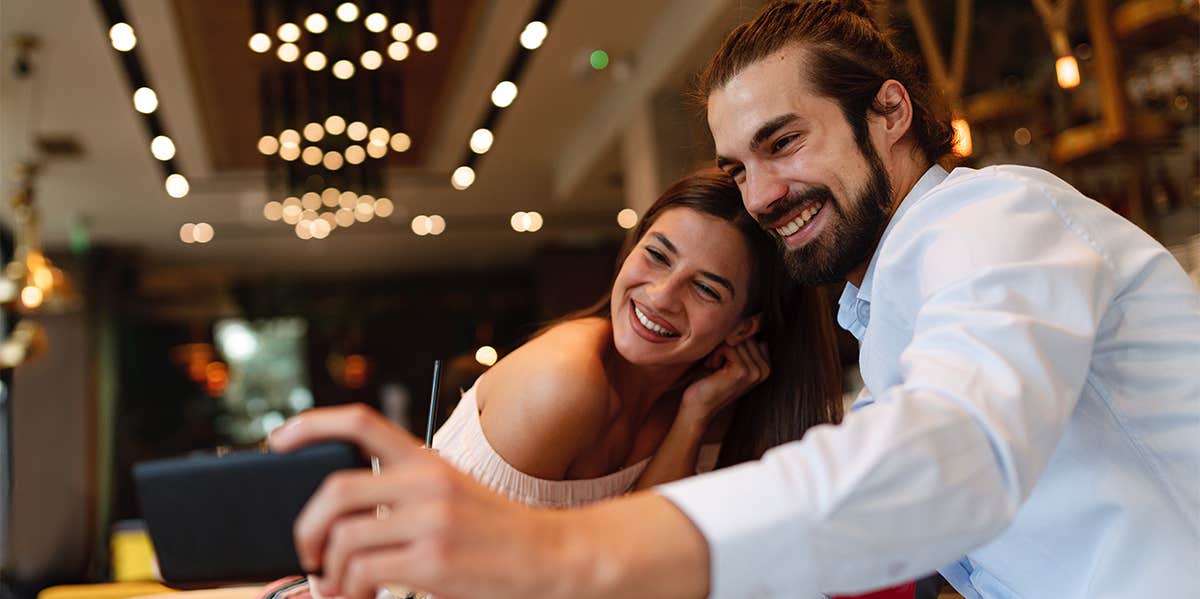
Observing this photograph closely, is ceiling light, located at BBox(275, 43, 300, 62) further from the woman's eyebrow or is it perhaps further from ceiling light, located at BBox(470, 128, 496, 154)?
the woman's eyebrow

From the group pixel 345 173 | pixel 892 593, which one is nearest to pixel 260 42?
pixel 345 173

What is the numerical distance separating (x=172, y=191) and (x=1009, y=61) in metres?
4.91

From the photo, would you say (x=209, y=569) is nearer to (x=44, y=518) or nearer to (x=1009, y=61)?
(x=1009, y=61)

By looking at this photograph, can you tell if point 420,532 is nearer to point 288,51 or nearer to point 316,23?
point 316,23

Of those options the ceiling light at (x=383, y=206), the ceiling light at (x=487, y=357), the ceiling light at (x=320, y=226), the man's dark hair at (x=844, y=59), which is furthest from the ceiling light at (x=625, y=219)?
the man's dark hair at (x=844, y=59)

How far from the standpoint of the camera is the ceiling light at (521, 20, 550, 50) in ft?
15.5

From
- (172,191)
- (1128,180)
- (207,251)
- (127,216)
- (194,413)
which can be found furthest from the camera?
(194,413)

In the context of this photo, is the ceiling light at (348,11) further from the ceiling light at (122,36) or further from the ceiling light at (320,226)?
the ceiling light at (320,226)

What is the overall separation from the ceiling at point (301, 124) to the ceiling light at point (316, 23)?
79 cm

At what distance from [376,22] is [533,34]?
69cm

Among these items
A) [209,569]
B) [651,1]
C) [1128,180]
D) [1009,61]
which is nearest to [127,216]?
[651,1]

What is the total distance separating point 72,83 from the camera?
614 centimetres

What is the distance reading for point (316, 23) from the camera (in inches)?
180

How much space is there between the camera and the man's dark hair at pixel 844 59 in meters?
1.35
